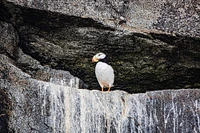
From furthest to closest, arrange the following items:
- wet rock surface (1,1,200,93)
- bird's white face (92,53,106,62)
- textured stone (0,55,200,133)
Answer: bird's white face (92,53,106,62) → wet rock surface (1,1,200,93) → textured stone (0,55,200,133)

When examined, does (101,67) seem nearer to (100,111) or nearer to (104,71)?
(104,71)

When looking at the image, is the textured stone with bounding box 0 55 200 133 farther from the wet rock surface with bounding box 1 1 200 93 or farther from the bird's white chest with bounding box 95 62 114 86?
the wet rock surface with bounding box 1 1 200 93

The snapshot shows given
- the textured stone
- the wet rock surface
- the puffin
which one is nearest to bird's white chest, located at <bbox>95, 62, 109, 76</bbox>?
the puffin

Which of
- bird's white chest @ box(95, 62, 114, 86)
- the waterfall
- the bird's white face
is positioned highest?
the bird's white face

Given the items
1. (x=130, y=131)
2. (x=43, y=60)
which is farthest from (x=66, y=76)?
(x=130, y=131)

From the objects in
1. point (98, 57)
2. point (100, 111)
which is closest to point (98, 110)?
point (100, 111)

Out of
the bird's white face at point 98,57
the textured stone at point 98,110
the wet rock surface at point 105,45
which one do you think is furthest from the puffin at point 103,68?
the textured stone at point 98,110

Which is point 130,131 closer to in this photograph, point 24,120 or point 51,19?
point 24,120

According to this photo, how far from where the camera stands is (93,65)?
10.8 meters

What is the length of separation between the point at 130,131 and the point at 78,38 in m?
2.14

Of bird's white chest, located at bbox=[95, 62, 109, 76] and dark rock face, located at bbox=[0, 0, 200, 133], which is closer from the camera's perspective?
dark rock face, located at bbox=[0, 0, 200, 133]

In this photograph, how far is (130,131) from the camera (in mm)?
8680

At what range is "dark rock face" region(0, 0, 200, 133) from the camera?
875 cm

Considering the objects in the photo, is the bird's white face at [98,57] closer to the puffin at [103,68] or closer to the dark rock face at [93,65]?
the puffin at [103,68]
